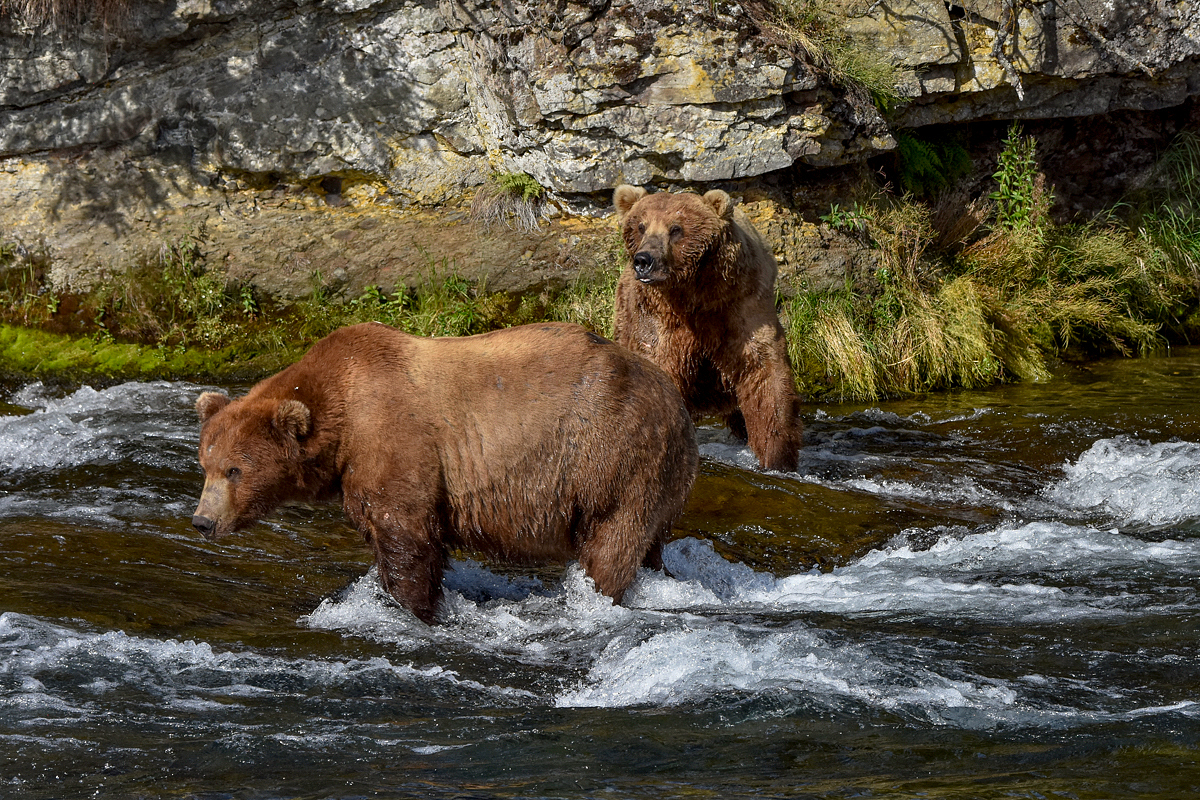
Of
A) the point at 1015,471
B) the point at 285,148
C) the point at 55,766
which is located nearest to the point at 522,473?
the point at 55,766

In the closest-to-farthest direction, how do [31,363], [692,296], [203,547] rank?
1. [203,547]
2. [692,296]
3. [31,363]

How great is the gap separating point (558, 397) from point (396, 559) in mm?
1024

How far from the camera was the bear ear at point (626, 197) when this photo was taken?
8594 millimetres

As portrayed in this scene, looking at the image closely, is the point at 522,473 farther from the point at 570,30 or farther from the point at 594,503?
the point at 570,30

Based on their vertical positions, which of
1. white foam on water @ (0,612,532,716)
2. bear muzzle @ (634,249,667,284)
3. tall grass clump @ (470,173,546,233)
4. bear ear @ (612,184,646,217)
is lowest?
white foam on water @ (0,612,532,716)

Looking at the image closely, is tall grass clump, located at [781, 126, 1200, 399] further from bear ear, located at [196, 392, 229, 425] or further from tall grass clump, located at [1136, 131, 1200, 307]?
bear ear, located at [196, 392, 229, 425]

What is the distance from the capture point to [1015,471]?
27.9ft

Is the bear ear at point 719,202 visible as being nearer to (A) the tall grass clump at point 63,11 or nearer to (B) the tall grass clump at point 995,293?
(B) the tall grass clump at point 995,293

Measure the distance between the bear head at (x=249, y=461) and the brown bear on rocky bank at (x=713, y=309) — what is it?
3.32 meters

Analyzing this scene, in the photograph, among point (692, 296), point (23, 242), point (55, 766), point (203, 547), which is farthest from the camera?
point (23, 242)

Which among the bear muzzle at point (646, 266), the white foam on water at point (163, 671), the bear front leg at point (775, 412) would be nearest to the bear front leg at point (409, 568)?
the white foam on water at point (163, 671)

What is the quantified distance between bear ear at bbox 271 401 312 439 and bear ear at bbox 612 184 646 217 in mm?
3845

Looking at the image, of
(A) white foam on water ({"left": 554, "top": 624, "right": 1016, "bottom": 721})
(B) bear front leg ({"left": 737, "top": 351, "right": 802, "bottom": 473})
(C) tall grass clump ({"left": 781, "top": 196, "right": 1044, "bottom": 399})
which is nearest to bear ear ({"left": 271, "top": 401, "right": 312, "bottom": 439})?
(A) white foam on water ({"left": 554, "top": 624, "right": 1016, "bottom": 721})

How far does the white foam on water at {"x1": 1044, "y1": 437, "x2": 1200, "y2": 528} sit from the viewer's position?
7.43m
